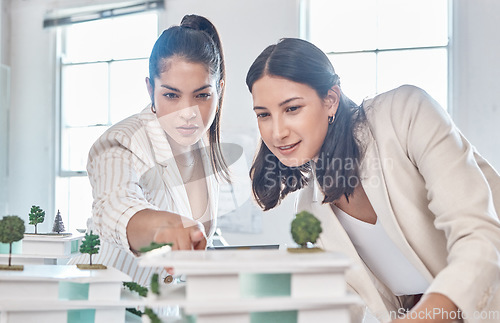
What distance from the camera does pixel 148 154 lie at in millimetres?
1728

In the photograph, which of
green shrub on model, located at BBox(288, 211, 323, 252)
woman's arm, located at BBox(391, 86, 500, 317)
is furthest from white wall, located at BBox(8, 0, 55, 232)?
green shrub on model, located at BBox(288, 211, 323, 252)

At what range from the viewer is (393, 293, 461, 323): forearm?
1085 mm

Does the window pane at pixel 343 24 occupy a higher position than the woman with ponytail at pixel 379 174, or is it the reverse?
the window pane at pixel 343 24

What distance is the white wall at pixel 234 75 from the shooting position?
4172 mm

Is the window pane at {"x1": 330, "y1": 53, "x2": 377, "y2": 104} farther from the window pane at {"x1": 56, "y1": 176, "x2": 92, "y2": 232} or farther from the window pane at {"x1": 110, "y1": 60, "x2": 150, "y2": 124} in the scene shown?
the window pane at {"x1": 56, "y1": 176, "x2": 92, "y2": 232}

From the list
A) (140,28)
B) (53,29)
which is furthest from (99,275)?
(53,29)

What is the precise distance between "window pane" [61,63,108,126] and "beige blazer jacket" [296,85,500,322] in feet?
12.8

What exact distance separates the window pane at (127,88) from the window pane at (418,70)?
2.19 metres

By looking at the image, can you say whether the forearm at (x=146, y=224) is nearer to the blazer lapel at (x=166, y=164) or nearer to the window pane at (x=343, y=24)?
the blazer lapel at (x=166, y=164)

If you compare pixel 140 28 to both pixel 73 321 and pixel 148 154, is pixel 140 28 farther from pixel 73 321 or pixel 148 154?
pixel 73 321

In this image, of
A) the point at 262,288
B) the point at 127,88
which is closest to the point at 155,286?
the point at 262,288

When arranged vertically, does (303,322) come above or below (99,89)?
below

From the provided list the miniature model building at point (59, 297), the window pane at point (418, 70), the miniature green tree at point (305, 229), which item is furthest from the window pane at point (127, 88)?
the miniature green tree at point (305, 229)

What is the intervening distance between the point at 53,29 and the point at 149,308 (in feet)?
16.1
